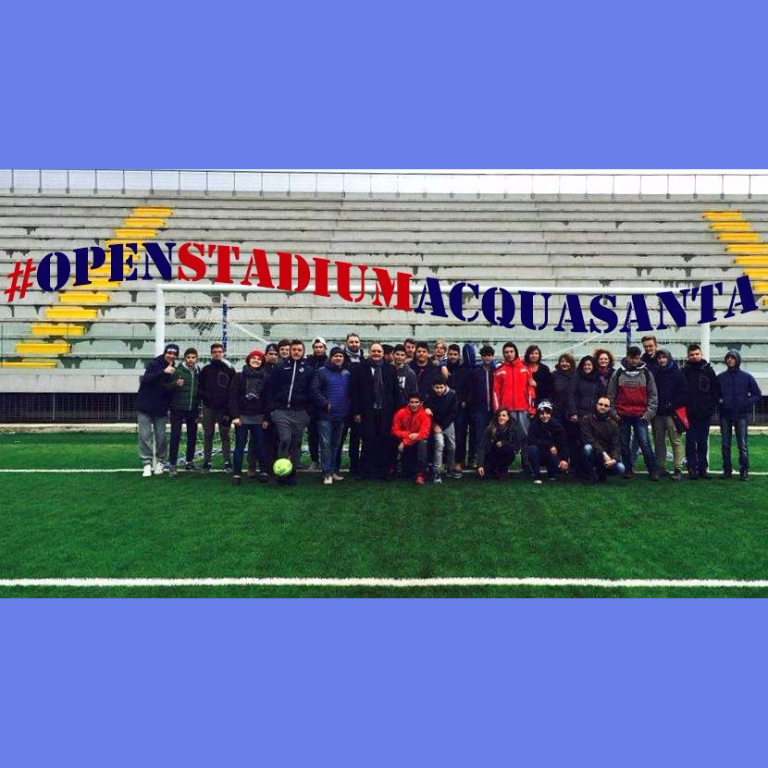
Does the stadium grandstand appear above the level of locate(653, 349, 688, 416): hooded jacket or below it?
above

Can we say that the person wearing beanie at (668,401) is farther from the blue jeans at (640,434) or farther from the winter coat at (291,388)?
the winter coat at (291,388)

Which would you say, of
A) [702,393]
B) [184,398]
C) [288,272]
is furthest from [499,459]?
[184,398]

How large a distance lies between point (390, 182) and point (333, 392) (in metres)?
17.2

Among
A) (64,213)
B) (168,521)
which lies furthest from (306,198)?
(168,521)

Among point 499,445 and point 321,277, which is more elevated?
point 321,277

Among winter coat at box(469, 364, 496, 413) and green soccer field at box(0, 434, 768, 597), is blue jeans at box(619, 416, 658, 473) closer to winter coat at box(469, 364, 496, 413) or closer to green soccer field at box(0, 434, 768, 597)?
green soccer field at box(0, 434, 768, 597)

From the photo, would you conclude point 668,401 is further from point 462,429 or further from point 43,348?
point 43,348

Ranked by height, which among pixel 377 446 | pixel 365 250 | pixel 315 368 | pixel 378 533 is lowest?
pixel 378 533

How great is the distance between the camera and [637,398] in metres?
11.0

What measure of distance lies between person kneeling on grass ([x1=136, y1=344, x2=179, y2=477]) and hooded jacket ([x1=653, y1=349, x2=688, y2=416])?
21.0 feet

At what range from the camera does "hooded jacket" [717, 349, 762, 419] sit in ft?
37.2

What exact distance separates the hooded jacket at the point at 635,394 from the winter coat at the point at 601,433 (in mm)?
353

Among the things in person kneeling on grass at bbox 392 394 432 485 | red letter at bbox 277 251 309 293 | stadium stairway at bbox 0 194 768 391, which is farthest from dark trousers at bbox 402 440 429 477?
stadium stairway at bbox 0 194 768 391

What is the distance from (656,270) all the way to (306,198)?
1096 centimetres
